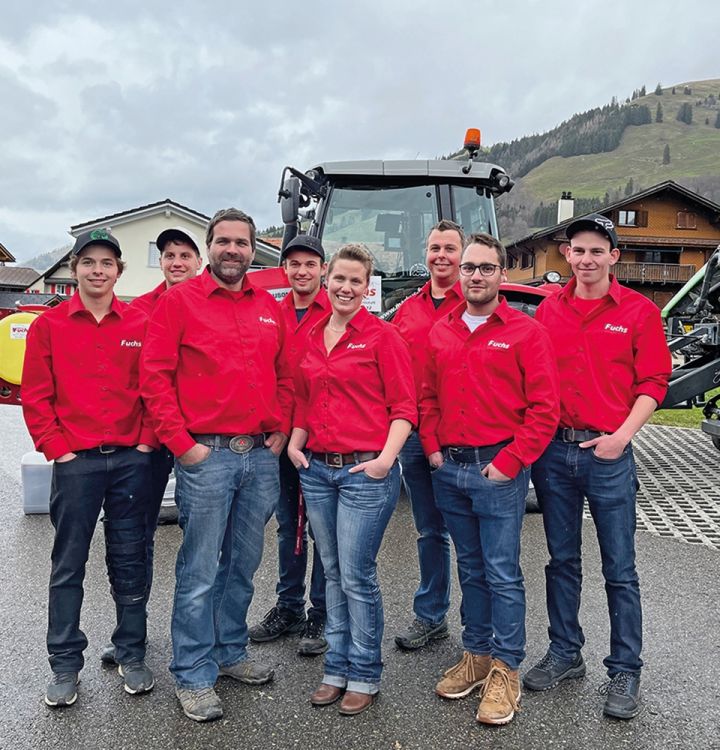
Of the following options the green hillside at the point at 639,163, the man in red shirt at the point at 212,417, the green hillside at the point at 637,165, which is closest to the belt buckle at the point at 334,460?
the man in red shirt at the point at 212,417

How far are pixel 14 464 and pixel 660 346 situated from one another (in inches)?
269

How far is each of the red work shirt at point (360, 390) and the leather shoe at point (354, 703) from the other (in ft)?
3.35

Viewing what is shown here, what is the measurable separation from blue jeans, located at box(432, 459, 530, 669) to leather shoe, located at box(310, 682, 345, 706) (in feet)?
2.24

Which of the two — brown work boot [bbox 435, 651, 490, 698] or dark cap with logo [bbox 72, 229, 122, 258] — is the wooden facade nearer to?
brown work boot [bbox 435, 651, 490, 698]

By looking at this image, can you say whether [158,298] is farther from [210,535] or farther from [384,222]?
[384,222]

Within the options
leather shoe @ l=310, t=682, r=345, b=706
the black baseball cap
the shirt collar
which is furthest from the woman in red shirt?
the black baseball cap

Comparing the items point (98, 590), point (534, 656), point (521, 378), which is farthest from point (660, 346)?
point (98, 590)

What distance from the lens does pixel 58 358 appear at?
2.94 m

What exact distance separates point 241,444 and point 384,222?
11.4ft

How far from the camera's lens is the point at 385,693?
10.0 ft

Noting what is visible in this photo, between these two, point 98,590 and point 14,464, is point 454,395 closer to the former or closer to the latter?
point 98,590

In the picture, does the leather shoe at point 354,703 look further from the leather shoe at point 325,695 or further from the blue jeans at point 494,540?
the blue jeans at point 494,540

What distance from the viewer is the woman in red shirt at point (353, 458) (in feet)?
9.59

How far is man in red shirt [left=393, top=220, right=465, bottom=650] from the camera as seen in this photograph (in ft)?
11.3
